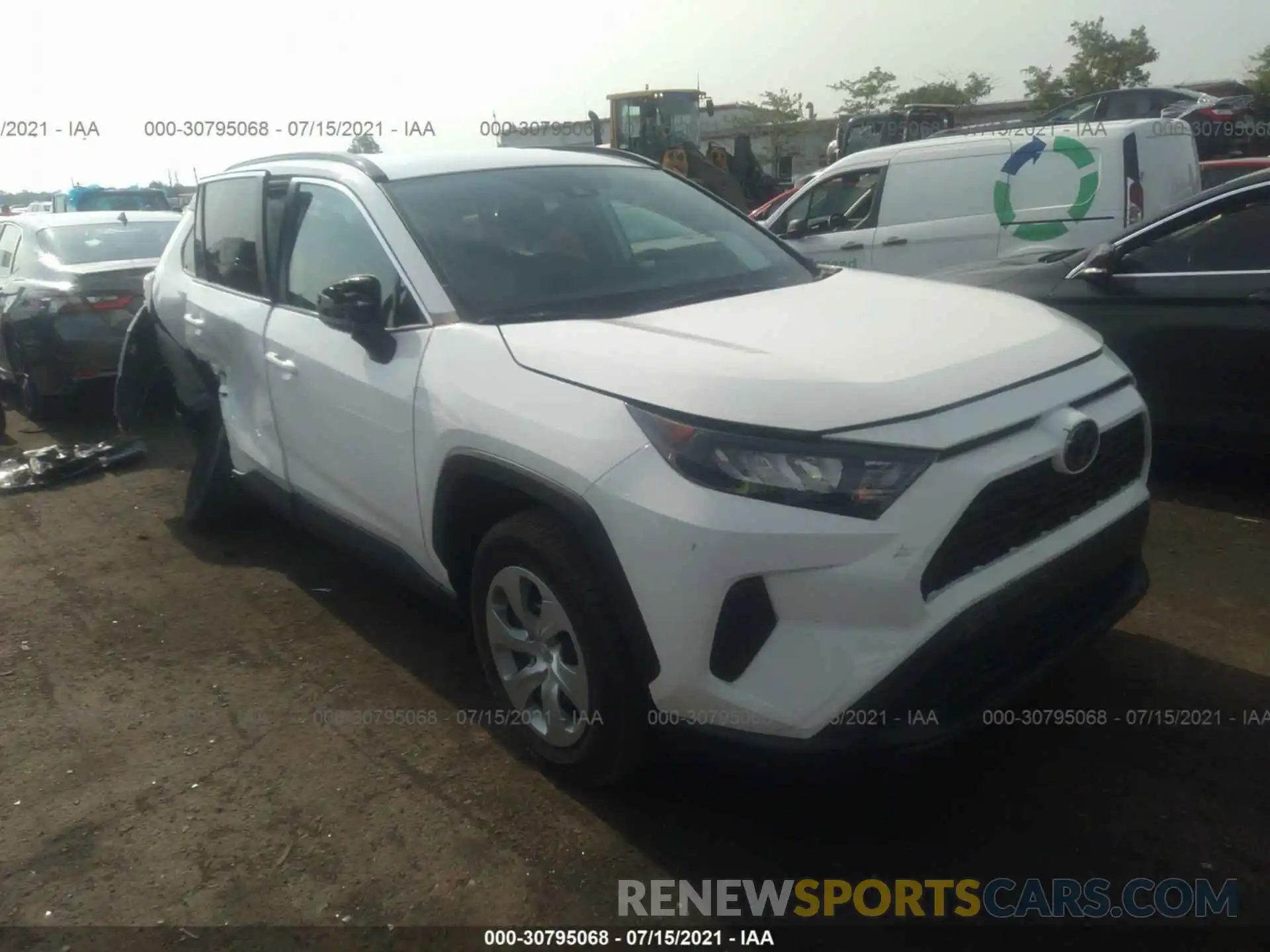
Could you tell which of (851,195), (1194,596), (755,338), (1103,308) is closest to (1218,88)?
(851,195)

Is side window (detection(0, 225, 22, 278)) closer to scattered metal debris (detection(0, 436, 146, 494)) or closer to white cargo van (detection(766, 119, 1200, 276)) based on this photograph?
scattered metal debris (detection(0, 436, 146, 494))

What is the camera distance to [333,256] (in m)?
3.97

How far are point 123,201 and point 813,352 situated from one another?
1967 centimetres

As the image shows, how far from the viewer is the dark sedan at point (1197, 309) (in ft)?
16.3

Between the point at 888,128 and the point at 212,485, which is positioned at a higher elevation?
the point at 888,128

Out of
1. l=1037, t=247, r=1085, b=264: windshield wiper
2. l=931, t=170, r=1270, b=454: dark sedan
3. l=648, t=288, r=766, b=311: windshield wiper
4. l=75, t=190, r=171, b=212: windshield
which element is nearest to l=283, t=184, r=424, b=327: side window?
l=648, t=288, r=766, b=311: windshield wiper

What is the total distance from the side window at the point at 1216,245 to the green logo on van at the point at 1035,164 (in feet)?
9.27

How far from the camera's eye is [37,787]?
11.3 feet

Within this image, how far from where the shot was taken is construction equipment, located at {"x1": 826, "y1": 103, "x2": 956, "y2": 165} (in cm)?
2198

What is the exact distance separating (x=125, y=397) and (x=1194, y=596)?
5.45m

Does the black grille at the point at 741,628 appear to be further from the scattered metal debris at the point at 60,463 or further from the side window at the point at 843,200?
the side window at the point at 843,200

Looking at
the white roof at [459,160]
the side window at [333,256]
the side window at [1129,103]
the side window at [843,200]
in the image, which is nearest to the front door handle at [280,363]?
the side window at [333,256]

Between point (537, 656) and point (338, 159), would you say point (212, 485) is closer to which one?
point (338, 159)

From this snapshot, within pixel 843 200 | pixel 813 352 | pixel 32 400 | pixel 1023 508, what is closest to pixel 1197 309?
pixel 1023 508
